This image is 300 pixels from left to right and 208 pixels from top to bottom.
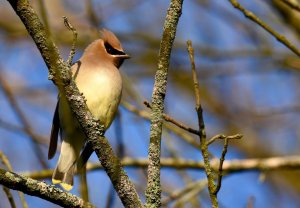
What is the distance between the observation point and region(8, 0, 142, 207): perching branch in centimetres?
319

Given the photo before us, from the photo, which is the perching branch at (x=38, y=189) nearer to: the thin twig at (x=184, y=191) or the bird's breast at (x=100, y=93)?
the bird's breast at (x=100, y=93)

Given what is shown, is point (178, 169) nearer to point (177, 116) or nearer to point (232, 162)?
point (232, 162)

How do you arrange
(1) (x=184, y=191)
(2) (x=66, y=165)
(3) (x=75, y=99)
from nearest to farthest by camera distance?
(3) (x=75, y=99), (2) (x=66, y=165), (1) (x=184, y=191)

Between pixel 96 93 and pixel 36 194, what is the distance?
1.86m

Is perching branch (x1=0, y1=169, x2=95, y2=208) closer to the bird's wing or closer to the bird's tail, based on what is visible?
the bird's wing

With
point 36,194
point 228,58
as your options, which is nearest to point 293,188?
point 228,58

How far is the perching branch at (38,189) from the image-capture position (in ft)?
10.1

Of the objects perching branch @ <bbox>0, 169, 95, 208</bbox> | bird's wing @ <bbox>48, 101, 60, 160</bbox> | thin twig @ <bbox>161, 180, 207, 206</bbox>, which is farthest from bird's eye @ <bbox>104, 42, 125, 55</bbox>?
perching branch @ <bbox>0, 169, 95, 208</bbox>

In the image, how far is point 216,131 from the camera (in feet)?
34.9

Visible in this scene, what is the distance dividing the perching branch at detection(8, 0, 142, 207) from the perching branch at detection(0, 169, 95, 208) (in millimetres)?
256

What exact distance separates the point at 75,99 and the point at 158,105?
0.41 meters

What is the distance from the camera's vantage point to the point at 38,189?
3.16 metres

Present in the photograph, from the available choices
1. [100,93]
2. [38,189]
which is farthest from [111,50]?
[38,189]

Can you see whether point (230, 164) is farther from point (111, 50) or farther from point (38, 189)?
point (38, 189)
